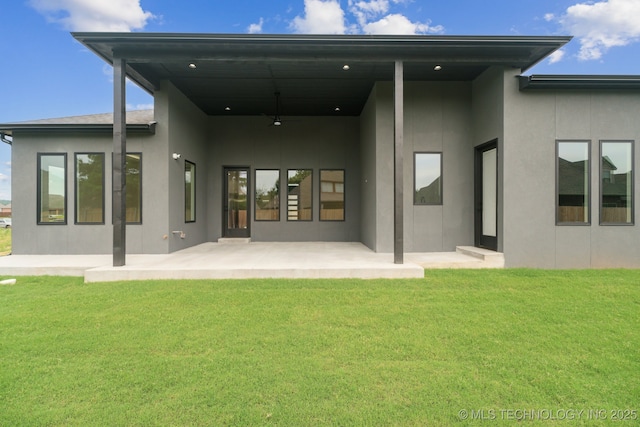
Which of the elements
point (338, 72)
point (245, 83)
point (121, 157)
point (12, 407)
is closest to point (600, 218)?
point (338, 72)

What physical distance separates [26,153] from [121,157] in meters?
3.51

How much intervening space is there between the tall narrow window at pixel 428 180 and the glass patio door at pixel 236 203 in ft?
16.9

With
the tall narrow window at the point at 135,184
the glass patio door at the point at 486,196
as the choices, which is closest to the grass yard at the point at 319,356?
the glass patio door at the point at 486,196

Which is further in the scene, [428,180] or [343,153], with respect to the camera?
[343,153]

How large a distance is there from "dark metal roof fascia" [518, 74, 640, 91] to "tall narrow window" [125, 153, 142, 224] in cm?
823

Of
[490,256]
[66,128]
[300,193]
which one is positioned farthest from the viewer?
[300,193]

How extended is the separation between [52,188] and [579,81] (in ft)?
36.9

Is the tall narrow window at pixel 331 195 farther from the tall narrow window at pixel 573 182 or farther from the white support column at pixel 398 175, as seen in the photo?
the tall narrow window at pixel 573 182

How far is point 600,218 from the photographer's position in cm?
620

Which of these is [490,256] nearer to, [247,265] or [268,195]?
[247,265]

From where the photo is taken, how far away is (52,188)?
7305 mm

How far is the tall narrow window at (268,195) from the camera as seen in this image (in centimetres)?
991

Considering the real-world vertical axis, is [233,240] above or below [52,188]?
below

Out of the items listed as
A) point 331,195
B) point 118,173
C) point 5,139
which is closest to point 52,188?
point 5,139
